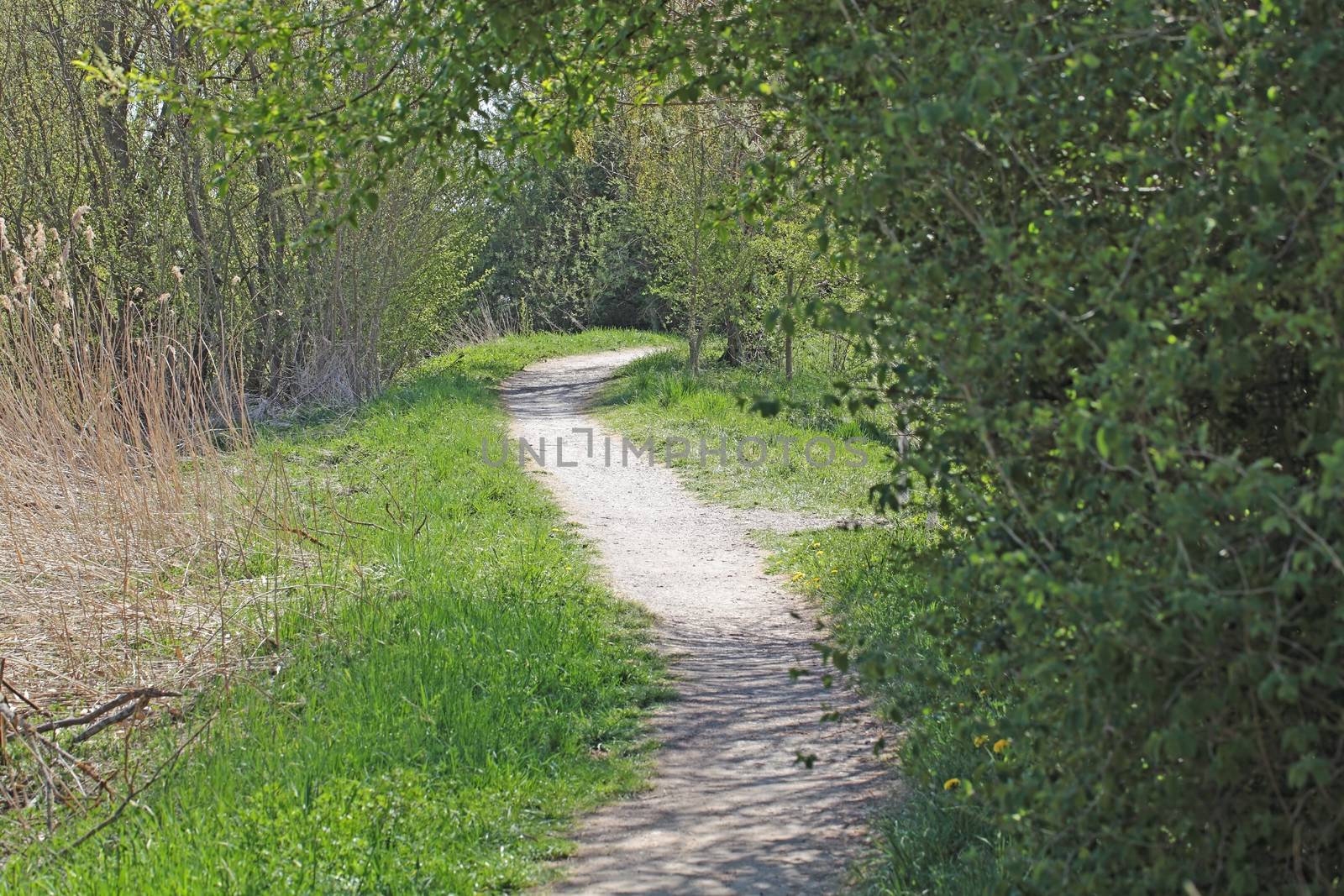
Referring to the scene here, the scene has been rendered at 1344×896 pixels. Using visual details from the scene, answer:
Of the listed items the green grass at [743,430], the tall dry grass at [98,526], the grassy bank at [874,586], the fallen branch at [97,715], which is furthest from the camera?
the green grass at [743,430]

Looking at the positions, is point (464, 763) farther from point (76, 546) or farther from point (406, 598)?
point (76, 546)

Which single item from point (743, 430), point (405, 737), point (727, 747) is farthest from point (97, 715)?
point (743, 430)

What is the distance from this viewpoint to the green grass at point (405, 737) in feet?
13.0

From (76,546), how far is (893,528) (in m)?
5.12

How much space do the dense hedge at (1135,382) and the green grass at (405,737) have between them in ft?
6.39

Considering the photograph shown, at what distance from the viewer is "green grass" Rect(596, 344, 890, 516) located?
11.0 meters

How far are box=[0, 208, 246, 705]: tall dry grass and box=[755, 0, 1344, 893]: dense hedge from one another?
3.73 m

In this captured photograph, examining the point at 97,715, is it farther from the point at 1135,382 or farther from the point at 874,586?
the point at 874,586

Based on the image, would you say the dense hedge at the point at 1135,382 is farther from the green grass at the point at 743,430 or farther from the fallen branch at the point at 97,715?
the green grass at the point at 743,430

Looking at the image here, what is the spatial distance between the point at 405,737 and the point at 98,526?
2.50 m

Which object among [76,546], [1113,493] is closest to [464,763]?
[76,546]

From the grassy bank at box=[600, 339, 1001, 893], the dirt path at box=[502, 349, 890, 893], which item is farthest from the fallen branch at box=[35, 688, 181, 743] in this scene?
the grassy bank at box=[600, 339, 1001, 893]

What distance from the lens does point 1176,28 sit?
262 cm

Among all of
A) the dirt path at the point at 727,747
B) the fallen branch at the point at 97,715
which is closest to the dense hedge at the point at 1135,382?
the dirt path at the point at 727,747
